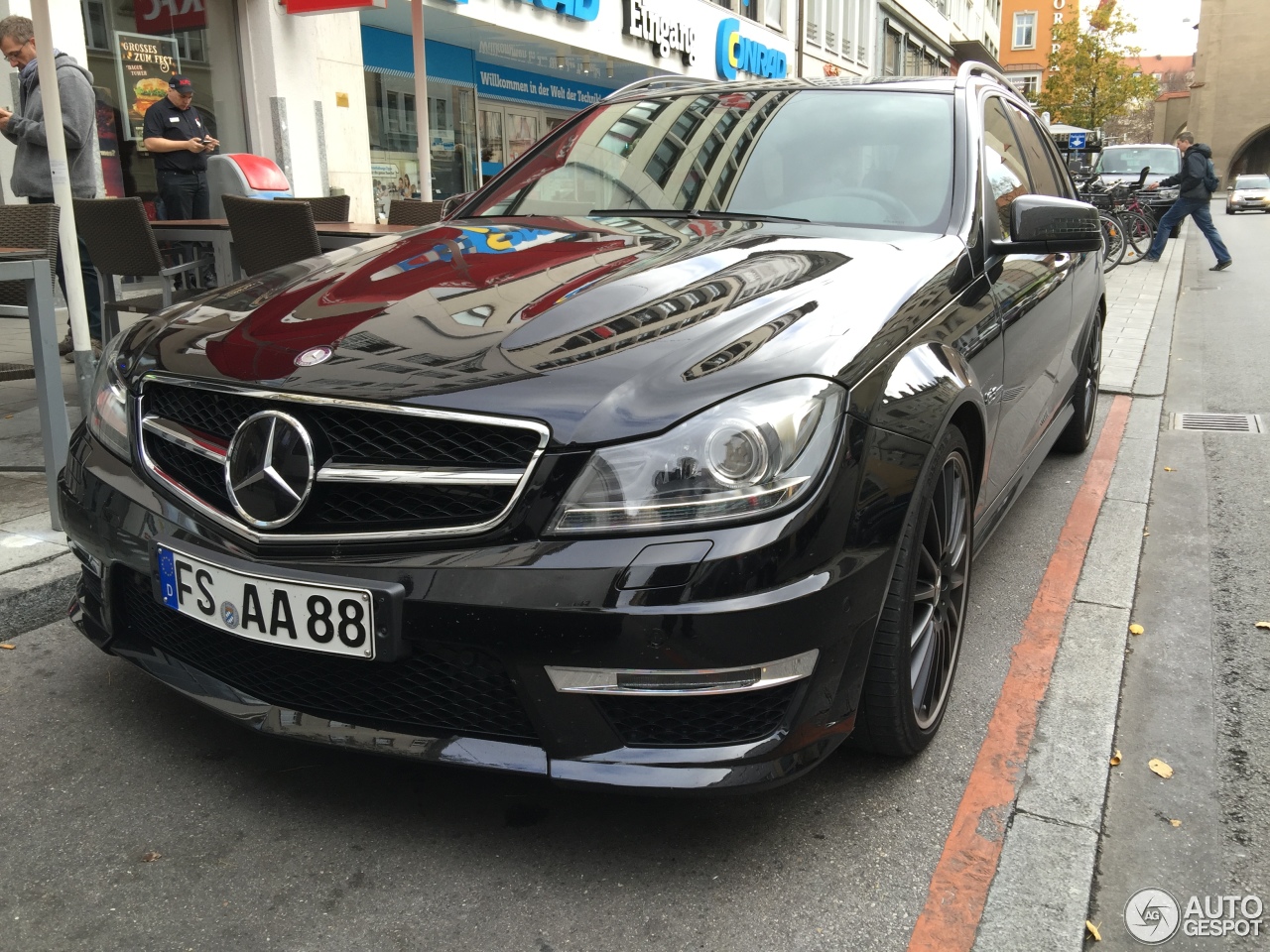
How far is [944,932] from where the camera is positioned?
6.73ft

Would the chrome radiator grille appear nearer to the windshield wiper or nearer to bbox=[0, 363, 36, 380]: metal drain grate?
the windshield wiper

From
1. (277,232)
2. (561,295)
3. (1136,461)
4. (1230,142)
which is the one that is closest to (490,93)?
(277,232)

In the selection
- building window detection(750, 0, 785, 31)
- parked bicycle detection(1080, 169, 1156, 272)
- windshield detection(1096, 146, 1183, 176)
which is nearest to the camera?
parked bicycle detection(1080, 169, 1156, 272)

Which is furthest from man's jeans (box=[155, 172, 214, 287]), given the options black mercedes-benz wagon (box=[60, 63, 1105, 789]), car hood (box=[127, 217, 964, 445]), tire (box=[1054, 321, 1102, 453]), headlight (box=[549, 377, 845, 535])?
headlight (box=[549, 377, 845, 535])

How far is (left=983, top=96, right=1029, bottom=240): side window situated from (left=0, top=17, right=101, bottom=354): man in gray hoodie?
504cm

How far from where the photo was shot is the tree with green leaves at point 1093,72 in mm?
52281

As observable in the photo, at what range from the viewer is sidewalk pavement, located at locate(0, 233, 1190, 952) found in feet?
7.00

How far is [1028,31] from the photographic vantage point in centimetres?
A: 7244

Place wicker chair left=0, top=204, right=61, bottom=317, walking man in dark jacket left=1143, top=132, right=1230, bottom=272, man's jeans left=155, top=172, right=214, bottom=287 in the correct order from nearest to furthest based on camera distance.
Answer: wicker chair left=0, top=204, right=61, bottom=317, man's jeans left=155, top=172, right=214, bottom=287, walking man in dark jacket left=1143, top=132, right=1230, bottom=272

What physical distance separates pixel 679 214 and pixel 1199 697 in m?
1.99

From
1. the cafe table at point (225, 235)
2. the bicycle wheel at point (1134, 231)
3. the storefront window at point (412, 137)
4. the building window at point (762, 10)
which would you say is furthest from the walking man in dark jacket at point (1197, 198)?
the cafe table at point (225, 235)

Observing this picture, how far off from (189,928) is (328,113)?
1118cm

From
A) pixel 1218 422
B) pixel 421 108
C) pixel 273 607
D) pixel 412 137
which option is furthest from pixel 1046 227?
pixel 412 137

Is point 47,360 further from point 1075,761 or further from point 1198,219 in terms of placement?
point 1198,219
